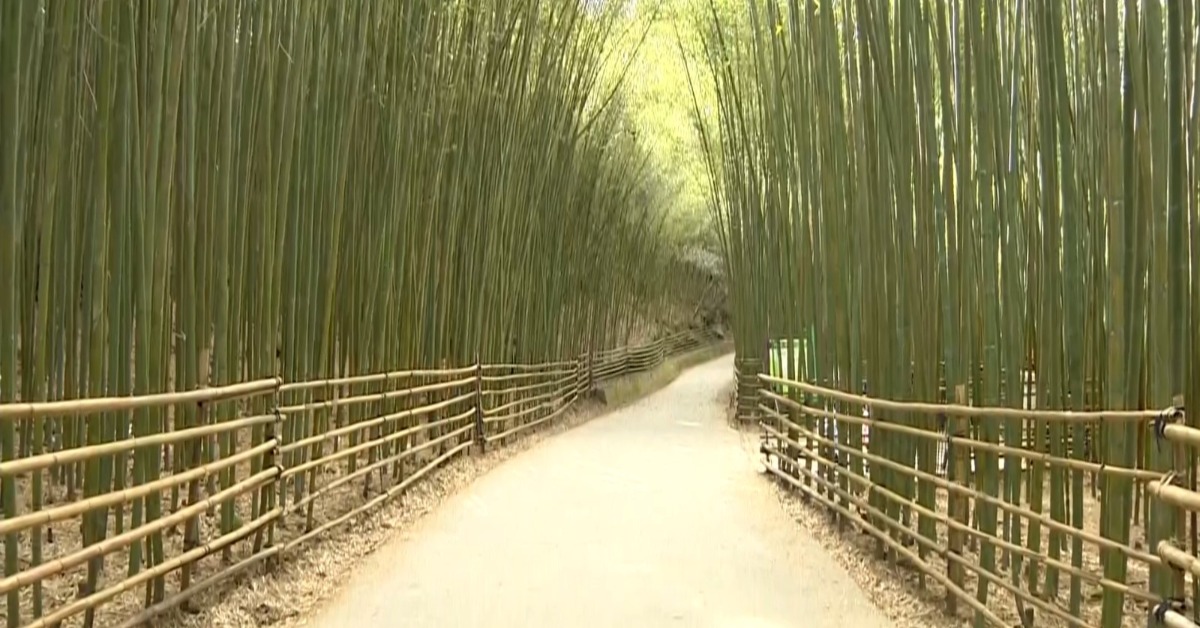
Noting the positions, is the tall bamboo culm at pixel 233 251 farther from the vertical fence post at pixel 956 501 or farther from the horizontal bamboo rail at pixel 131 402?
the vertical fence post at pixel 956 501

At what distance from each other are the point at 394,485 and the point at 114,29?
9.70 feet

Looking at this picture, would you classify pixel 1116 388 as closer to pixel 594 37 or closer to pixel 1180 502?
pixel 1180 502

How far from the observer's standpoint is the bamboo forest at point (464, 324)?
215 cm

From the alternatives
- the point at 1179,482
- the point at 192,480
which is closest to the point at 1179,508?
the point at 1179,482

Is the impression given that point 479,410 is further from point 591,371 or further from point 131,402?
point 591,371

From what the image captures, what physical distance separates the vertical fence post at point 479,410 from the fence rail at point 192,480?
0.70 m

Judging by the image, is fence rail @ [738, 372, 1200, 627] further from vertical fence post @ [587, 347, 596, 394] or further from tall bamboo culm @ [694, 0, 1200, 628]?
vertical fence post @ [587, 347, 596, 394]

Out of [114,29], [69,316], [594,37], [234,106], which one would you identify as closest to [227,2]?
[234,106]

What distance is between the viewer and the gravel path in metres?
3.05

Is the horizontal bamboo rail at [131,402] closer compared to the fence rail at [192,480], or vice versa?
the horizontal bamboo rail at [131,402]

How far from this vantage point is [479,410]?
22.6 feet

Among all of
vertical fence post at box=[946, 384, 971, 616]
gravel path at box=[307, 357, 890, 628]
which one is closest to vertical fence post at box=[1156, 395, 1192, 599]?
vertical fence post at box=[946, 384, 971, 616]

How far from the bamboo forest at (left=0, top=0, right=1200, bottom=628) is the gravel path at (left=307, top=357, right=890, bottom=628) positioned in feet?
0.07

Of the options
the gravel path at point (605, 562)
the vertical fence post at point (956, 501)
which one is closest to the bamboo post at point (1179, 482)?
the vertical fence post at point (956, 501)
